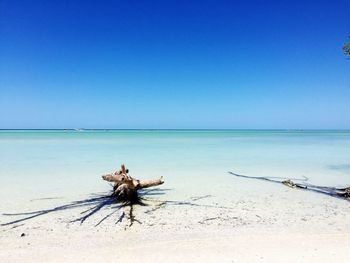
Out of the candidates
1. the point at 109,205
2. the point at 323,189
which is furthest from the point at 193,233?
the point at 323,189

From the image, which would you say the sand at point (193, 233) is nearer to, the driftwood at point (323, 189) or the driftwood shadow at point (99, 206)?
the driftwood shadow at point (99, 206)

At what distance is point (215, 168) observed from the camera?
36.4 ft

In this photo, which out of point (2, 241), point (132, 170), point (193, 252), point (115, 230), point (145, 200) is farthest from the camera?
point (132, 170)

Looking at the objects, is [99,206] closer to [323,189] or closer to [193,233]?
[193,233]

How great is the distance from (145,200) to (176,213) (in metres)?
1.10

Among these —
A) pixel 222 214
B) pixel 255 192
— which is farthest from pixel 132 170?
pixel 222 214

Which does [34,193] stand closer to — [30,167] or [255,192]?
[30,167]

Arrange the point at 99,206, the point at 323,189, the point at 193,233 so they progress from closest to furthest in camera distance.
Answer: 1. the point at 193,233
2. the point at 99,206
3. the point at 323,189

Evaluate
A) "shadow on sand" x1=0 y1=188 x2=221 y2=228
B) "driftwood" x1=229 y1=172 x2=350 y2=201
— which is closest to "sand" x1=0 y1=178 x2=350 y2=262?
"shadow on sand" x1=0 y1=188 x2=221 y2=228

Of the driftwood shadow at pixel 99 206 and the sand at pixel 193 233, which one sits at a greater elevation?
the driftwood shadow at pixel 99 206

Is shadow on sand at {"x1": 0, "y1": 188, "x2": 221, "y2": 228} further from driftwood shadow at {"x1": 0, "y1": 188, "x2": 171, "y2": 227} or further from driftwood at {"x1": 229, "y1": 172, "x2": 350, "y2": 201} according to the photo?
driftwood at {"x1": 229, "y1": 172, "x2": 350, "y2": 201}

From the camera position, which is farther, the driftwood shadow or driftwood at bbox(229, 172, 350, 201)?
driftwood at bbox(229, 172, 350, 201)

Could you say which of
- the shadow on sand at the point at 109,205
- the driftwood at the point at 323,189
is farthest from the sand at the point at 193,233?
the driftwood at the point at 323,189

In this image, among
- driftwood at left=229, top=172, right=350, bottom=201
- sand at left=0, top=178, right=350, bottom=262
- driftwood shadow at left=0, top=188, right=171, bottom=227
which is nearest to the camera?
sand at left=0, top=178, right=350, bottom=262
